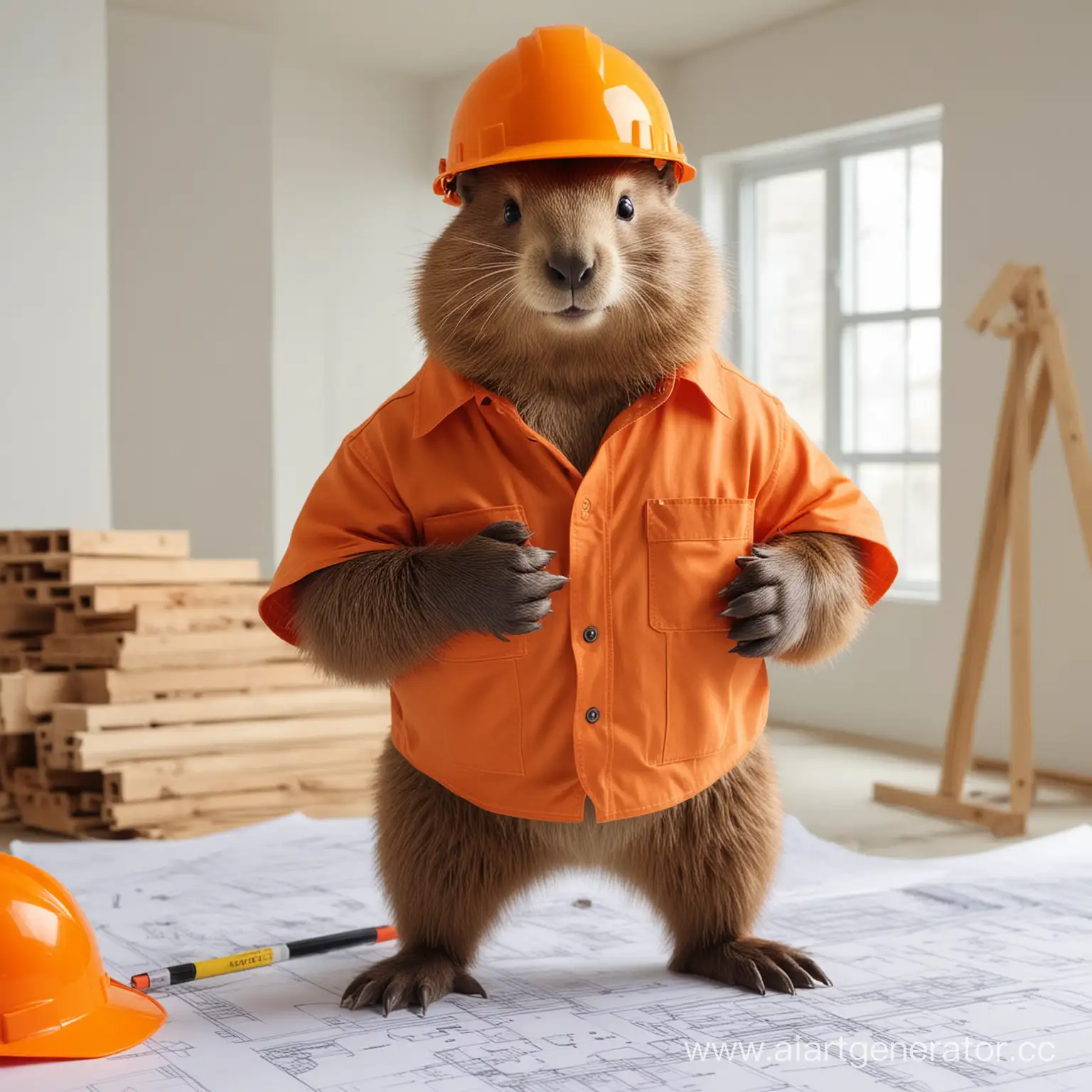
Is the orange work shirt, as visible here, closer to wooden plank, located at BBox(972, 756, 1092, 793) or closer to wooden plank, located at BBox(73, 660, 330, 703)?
wooden plank, located at BBox(73, 660, 330, 703)

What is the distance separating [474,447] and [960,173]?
3630mm

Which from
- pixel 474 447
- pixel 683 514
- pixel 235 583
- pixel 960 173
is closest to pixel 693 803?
pixel 683 514

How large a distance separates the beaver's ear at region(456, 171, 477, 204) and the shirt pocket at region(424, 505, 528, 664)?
405mm

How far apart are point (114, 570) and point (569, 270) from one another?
2.28 metres

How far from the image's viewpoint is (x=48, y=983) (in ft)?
5.31

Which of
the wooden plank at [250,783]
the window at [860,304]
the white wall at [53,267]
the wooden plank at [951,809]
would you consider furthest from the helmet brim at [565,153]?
the window at [860,304]

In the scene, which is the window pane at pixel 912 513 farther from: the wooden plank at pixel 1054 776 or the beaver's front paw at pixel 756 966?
the beaver's front paw at pixel 756 966

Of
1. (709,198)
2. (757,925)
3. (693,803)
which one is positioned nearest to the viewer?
(693,803)

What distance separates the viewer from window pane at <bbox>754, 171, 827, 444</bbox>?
5.84 m

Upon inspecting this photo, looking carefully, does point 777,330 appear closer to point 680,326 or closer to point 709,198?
point 709,198

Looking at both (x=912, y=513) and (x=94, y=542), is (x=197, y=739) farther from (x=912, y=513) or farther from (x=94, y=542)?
(x=912, y=513)

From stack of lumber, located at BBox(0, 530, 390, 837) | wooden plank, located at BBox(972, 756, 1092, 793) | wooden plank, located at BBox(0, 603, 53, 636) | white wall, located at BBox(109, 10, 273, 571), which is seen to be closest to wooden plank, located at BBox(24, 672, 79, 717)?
stack of lumber, located at BBox(0, 530, 390, 837)

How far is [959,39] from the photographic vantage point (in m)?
4.81

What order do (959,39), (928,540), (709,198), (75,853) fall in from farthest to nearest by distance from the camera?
1. (709,198)
2. (928,540)
3. (959,39)
4. (75,853)
